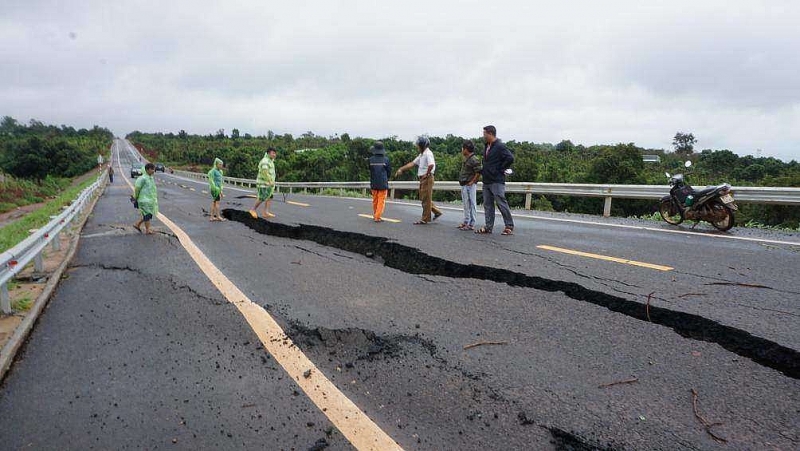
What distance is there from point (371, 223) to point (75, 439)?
7.71 m

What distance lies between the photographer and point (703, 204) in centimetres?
872

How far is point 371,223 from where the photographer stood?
10000 mm

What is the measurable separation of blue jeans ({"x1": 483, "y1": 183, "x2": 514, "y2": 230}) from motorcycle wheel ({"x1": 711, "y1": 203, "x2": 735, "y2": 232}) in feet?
12.7

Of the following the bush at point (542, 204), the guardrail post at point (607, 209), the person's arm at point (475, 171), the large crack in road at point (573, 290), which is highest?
the person's arm at point (475, 171)

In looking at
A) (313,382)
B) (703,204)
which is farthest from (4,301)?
(703,204)

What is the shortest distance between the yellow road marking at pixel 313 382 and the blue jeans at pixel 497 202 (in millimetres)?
4851

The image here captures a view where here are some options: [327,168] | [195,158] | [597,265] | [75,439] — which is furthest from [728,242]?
[195,158]

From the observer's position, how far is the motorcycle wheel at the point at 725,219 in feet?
27.4

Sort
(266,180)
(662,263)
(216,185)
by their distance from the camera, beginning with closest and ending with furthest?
(662,263) < (216,185) < (266,180)

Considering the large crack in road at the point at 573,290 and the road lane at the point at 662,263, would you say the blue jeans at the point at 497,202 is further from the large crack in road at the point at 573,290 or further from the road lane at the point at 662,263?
the large crack in road at the point at 573,290

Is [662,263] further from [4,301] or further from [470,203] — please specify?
[4,301]

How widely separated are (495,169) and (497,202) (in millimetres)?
604

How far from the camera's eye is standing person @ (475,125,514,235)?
8.08 meters

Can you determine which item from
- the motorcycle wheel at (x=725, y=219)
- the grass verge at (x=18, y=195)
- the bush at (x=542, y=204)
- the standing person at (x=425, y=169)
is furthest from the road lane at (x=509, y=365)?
the bush at (x=542, y=204)
